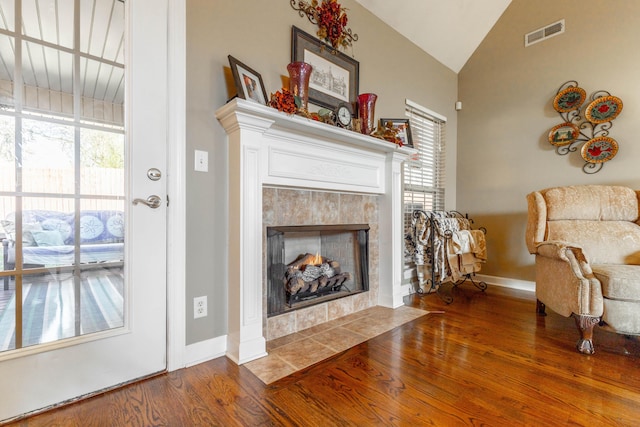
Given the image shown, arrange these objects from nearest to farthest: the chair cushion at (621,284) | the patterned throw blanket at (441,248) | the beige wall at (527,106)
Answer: the chair cushion at (621,284) < the beige wall at (527,106) < the patterned throw blanket at (441,248)

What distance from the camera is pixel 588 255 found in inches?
93.9

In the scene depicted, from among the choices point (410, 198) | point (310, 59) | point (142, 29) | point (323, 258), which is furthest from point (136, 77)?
point (410, 198)

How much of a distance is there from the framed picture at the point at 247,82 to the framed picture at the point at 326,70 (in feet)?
1.49

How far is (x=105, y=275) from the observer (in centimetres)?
147

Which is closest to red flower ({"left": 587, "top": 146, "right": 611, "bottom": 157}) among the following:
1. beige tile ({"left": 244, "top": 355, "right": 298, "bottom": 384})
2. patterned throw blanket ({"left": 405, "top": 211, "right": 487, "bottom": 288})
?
patterned throw blanket ({"left": 405, "top": 211, "right": 487, "bottom": 288})

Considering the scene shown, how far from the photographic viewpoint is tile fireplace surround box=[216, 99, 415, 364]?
1738mm

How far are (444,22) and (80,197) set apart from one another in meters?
3.78

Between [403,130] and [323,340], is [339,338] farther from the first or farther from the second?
[403,130]

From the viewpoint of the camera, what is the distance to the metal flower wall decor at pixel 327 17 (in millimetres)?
2295

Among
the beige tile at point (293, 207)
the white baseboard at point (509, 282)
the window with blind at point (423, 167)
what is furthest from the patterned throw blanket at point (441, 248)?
the beige tile at point (293, 207)

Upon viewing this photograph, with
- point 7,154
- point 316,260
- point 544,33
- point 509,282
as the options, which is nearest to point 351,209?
point 316,260

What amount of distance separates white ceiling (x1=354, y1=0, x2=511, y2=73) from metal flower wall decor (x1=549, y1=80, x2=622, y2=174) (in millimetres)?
1194

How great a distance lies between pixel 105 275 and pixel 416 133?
10.7ft

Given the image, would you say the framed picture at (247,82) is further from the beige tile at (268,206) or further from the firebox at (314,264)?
the firebox at (314,264)
